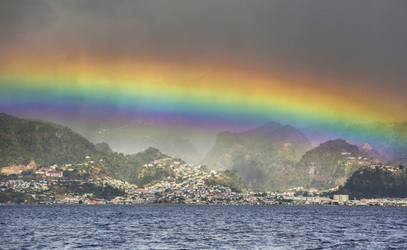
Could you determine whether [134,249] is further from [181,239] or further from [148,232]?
[148,232]

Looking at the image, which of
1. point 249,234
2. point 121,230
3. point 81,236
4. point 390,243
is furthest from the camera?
point 121,230

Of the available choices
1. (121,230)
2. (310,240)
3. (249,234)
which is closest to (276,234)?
(249,234)

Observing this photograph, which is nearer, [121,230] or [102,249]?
[102,249]

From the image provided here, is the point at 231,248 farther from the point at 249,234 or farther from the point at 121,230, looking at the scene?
the point at 121,230

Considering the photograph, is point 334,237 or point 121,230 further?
point 121,230

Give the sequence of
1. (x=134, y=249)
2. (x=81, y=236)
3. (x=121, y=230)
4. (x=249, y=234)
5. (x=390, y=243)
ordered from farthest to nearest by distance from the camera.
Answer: (x=121, y=230) < (x=249, y=234) < (x=81, y=236) < (x=390, y=243) < (x=134, y=249)

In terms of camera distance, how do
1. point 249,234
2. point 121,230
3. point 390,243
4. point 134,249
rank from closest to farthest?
point 134,249 → point 390,243 → point 249,234 → point 121,230

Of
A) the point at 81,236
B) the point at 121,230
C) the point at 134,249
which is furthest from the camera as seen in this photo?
the point at 121,230

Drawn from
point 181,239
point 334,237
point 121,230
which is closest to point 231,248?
point 181,239
